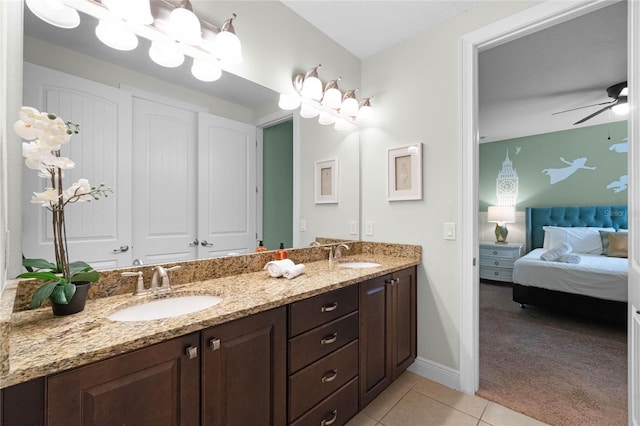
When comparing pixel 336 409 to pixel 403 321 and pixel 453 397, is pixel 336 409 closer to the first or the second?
pixel 403 321

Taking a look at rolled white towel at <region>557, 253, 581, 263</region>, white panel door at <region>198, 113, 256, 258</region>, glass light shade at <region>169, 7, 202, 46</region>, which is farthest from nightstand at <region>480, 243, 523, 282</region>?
glass light shade at <region>169, 7, 202, 46</region>

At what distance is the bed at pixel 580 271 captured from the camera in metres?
2.80

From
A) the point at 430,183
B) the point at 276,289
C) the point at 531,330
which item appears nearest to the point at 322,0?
the point at 430,183

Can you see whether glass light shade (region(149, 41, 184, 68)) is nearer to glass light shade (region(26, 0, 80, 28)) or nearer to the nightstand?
glass light shade (region(26, 0, 80, 28))

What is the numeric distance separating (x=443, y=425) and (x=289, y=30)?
2601mm

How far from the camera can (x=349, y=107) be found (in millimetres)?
2268

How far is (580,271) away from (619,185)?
2.17 m

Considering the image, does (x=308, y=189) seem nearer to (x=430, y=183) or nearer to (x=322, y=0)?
(x=430, y=183)

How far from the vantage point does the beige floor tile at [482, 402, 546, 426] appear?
1.59 m

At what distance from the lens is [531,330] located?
9.41 ft

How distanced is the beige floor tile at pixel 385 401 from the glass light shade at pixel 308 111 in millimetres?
1951

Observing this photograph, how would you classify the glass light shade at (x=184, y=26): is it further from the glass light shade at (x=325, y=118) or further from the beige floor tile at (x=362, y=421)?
the beige floor tile at (x=362, y=421)

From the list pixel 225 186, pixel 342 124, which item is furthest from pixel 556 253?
pixel 225 186

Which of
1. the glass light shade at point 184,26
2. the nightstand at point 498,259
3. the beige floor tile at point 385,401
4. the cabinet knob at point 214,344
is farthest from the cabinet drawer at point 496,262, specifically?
the glass light shade at point 184,26
